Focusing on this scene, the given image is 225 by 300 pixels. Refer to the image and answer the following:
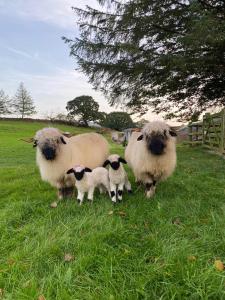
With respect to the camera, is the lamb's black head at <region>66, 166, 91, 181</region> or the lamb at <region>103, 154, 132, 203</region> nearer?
the lamb's black head at <region>66, 166, 91, 181</region>

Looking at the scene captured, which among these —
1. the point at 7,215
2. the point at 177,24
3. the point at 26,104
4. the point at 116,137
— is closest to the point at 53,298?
the point at 7,215

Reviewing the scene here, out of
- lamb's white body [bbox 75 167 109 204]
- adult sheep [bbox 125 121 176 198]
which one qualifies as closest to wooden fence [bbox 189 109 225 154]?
adult sheep [bbox 125 121 176 198]

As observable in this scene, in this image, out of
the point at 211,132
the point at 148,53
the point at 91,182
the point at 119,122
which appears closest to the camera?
the point at 91,182

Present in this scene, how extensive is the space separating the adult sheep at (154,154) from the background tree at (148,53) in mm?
7085

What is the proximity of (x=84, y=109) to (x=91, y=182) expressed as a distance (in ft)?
185

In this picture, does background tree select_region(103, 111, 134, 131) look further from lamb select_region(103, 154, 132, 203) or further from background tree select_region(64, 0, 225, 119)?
lamb select_region(103, 154, 132, 203)

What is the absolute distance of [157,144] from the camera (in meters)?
6.44

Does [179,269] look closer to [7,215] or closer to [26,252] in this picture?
[26,252]

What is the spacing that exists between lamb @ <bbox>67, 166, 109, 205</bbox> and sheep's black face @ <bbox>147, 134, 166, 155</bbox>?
1059 mm

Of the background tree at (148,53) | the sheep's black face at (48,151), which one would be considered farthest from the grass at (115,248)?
the background tree at (148,53)

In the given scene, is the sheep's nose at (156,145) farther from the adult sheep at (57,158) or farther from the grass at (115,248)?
the adult sheep at (57,158)

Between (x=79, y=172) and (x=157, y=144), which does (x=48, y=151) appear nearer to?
(x=79, y=172)

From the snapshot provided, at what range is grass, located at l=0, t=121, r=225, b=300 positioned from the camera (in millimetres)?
3238

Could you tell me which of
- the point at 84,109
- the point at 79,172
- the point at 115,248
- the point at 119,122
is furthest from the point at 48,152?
the point at 84,109
